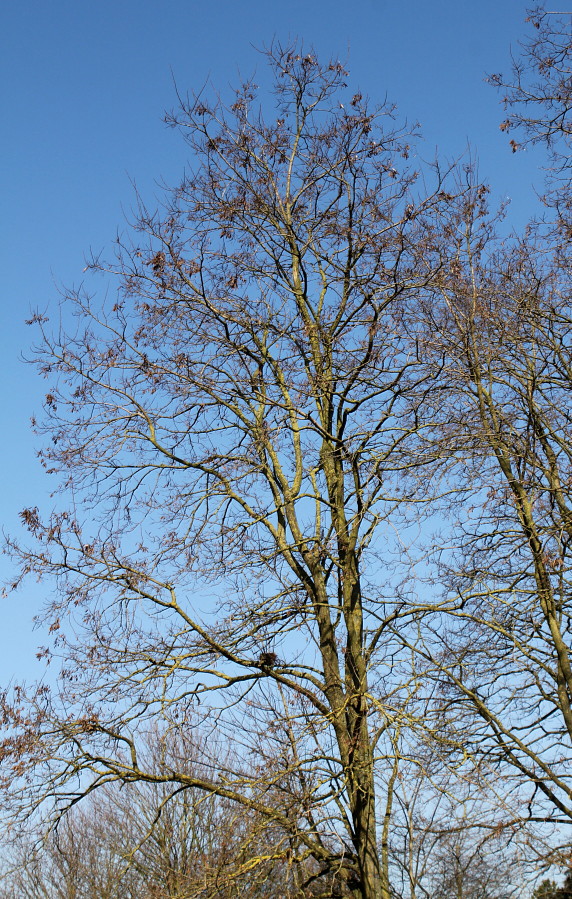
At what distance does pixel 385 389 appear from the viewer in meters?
8.24

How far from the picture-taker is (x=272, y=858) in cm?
670

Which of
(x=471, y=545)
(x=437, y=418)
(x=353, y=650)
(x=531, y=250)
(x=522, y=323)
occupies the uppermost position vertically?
(x=531, y=250)

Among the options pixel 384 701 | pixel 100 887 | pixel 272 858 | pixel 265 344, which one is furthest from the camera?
pixel 100 887

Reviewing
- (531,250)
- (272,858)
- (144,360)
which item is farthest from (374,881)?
(531,250)

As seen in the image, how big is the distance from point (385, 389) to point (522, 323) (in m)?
1.90

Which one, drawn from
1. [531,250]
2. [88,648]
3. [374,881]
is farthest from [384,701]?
[531,250]

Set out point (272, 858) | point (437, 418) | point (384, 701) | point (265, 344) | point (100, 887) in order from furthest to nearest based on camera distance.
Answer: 1. point (100, 887)
2. point (265, 344)
3. point (437, 418)
4. point (384, 701)
5. point (272, 858)

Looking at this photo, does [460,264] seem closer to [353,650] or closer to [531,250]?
[531,250]

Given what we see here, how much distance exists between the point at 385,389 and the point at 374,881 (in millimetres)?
4262

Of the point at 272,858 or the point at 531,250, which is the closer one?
the point at 272,858

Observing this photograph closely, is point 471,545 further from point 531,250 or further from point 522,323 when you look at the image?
point 531,250

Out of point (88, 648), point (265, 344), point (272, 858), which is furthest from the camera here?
point (265, 344)

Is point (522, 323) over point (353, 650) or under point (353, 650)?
over

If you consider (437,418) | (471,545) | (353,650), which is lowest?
(353,650)
